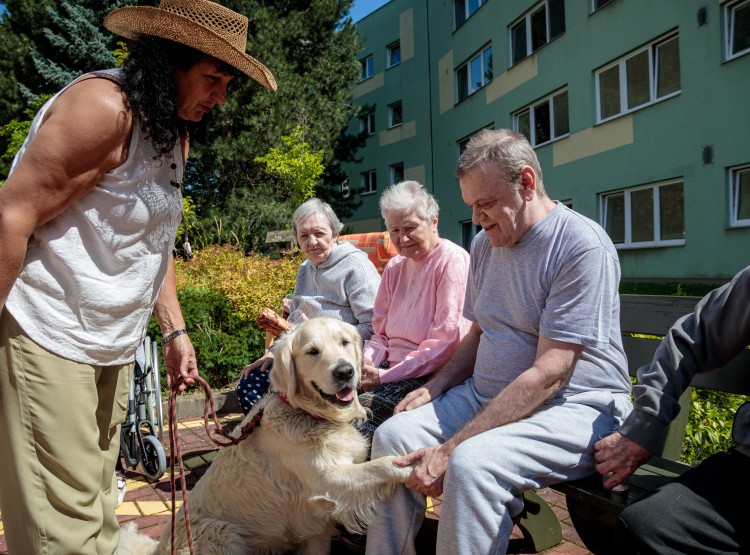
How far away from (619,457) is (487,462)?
479 millimetres

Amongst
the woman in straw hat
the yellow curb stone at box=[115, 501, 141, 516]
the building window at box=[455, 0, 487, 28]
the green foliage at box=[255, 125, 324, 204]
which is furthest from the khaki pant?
the building window at box=[455, 0, 487, 28]

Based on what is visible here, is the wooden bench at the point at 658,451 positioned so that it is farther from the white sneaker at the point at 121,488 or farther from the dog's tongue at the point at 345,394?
the white sneaker at the point at 121,488

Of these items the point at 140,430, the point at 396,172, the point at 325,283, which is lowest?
the point at 140,430

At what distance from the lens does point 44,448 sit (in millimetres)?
1723

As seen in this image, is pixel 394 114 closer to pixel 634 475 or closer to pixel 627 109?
pixel 627 109

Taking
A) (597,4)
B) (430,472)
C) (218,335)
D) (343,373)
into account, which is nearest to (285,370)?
(343,373)

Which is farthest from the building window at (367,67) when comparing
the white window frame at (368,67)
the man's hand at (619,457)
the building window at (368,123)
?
the man's hand at (619,457)

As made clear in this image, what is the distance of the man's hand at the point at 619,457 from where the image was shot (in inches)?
76.5

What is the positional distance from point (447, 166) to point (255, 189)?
26.0 feet

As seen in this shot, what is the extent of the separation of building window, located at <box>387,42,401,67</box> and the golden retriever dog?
25.3 metres

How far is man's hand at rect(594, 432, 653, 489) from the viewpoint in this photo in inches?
76.5

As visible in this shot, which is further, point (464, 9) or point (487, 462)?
point (464, 9)

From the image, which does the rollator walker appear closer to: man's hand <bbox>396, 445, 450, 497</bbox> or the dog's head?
the dog's head

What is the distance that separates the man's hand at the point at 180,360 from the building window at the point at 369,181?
1000 inches
